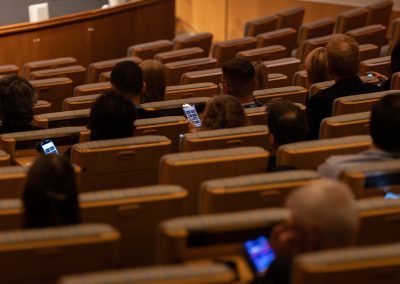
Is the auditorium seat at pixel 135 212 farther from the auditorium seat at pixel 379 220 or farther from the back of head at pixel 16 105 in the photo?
the back of head at pixel 16 105

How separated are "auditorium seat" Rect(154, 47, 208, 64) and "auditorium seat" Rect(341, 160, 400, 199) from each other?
3.55 m

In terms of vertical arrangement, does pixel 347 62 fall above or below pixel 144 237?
above

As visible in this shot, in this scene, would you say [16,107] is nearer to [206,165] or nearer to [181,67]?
[206,165]

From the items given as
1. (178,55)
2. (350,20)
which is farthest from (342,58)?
(350,20)

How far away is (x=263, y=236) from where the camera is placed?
250 cm

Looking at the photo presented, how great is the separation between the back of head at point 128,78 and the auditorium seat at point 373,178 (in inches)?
72.4

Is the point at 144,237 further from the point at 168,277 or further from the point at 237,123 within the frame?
the point at 237,123

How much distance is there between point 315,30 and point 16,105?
342cm

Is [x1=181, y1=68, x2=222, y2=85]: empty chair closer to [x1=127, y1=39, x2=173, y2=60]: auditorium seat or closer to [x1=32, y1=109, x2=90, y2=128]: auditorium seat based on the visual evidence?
[x1=32, y1=109, x2=90, y2=128]: auditorium seat

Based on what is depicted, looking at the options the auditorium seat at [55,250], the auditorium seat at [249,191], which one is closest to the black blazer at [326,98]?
the auditorium seat at [249,191]

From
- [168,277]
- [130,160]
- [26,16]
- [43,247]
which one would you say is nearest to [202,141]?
[130,160]

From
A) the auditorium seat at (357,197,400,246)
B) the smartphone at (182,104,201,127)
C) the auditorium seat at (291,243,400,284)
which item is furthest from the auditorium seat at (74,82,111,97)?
the auditorium seat at (291,243,400,284)

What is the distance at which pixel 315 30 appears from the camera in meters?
7.12

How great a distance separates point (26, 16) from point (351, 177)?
20.3ft
